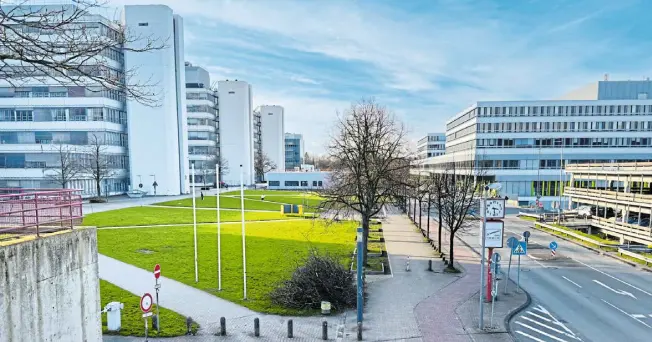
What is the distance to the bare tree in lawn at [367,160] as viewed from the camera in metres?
21.8

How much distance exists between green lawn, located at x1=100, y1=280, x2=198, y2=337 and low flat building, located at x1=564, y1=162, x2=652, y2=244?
31931mm

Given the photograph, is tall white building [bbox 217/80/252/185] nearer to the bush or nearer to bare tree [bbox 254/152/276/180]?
bare tree [bbox 254/152/276/180]

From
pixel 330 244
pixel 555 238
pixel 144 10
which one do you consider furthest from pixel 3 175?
pixel 555 238

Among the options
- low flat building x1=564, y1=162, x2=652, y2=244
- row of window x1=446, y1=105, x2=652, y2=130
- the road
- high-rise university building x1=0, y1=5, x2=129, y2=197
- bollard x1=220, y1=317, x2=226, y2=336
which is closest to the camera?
bollard x1=220, y1=317, x2=226, y2=336

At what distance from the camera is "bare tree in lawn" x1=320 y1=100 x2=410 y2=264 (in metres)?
21.8

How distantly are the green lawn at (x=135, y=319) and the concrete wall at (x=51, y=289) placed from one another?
97.0 inches

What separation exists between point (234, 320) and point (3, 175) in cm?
5917

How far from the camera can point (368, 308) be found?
49.1ft

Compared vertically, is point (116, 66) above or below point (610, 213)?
above

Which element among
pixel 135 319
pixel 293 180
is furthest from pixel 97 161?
pixel 135 319

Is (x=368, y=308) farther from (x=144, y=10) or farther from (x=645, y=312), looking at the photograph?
(x=144, y=10)

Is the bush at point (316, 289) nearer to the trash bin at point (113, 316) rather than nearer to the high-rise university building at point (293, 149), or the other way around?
the trash bin at point (113, 316)

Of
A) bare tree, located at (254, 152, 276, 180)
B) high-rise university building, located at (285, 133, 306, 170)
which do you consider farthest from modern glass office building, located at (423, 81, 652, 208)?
high-rise university building, located at (285, 133, 306, 170)

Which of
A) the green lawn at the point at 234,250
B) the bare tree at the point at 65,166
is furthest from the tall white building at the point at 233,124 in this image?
the green lawn at the point at 234,250
